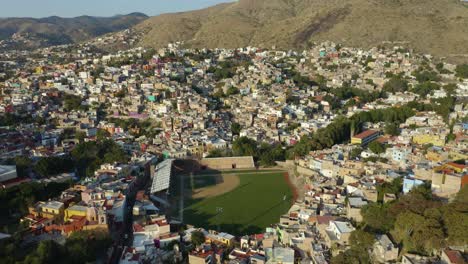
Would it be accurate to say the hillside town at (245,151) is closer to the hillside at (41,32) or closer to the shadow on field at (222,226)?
the shadow on field at (222,226)

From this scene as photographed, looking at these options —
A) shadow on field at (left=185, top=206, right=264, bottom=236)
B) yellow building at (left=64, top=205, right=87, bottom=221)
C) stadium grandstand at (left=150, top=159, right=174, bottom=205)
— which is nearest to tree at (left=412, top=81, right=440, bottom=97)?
stadium grandstand at (left=150, top=159, right=174, bottom=205)

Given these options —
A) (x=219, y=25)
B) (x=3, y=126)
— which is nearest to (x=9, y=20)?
(x=219, y=25)

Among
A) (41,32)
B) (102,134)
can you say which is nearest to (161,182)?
(102,134)

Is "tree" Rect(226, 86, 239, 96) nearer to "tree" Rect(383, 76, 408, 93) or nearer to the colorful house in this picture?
"tree" Rect(383, 76, 408, 93)

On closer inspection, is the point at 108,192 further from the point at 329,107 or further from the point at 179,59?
the point at 179,59

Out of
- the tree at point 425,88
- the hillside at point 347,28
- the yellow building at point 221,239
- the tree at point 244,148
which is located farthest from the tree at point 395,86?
the yellow building at point 221,239

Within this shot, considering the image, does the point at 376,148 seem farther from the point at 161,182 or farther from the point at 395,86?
the point at 395,86

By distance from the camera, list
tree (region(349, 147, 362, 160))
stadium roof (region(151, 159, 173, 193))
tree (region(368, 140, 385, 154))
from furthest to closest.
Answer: tree (region(368, 140, 385, 154)) → tree (region(349, 147, 362, 160)) → stadium roof (region(151, 159, 173, 193))
